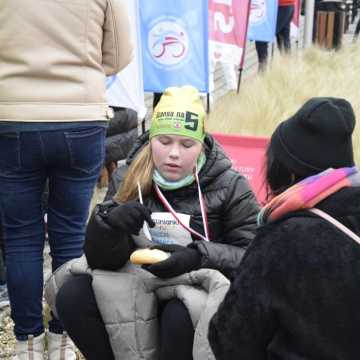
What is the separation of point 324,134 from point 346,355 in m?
0.54

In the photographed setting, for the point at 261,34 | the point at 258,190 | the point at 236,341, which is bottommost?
the point at 261,34

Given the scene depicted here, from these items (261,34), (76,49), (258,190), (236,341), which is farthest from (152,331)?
(261,34)

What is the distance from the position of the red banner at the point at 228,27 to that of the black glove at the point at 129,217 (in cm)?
374

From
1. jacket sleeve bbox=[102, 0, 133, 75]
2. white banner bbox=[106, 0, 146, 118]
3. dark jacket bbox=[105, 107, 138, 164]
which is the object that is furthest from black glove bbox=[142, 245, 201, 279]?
dark jacket bbox=[105, 107, 138, 164]

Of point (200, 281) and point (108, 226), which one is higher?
point (108, 226)

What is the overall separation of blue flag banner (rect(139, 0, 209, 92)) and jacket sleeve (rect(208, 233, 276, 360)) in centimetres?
289

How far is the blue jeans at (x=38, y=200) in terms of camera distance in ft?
8.42

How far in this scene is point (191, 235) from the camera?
2.53m

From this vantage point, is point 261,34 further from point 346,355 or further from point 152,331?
point 346,355

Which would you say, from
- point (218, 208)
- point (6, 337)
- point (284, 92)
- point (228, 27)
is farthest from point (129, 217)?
point (228, 27)

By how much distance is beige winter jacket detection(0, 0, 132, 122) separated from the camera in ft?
8.13

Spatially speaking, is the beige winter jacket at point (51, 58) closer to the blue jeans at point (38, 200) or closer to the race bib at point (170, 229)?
the blue jeans at point (38, 200)

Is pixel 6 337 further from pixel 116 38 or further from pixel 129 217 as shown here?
pixel 116 38

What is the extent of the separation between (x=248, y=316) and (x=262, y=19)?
6.44 m
